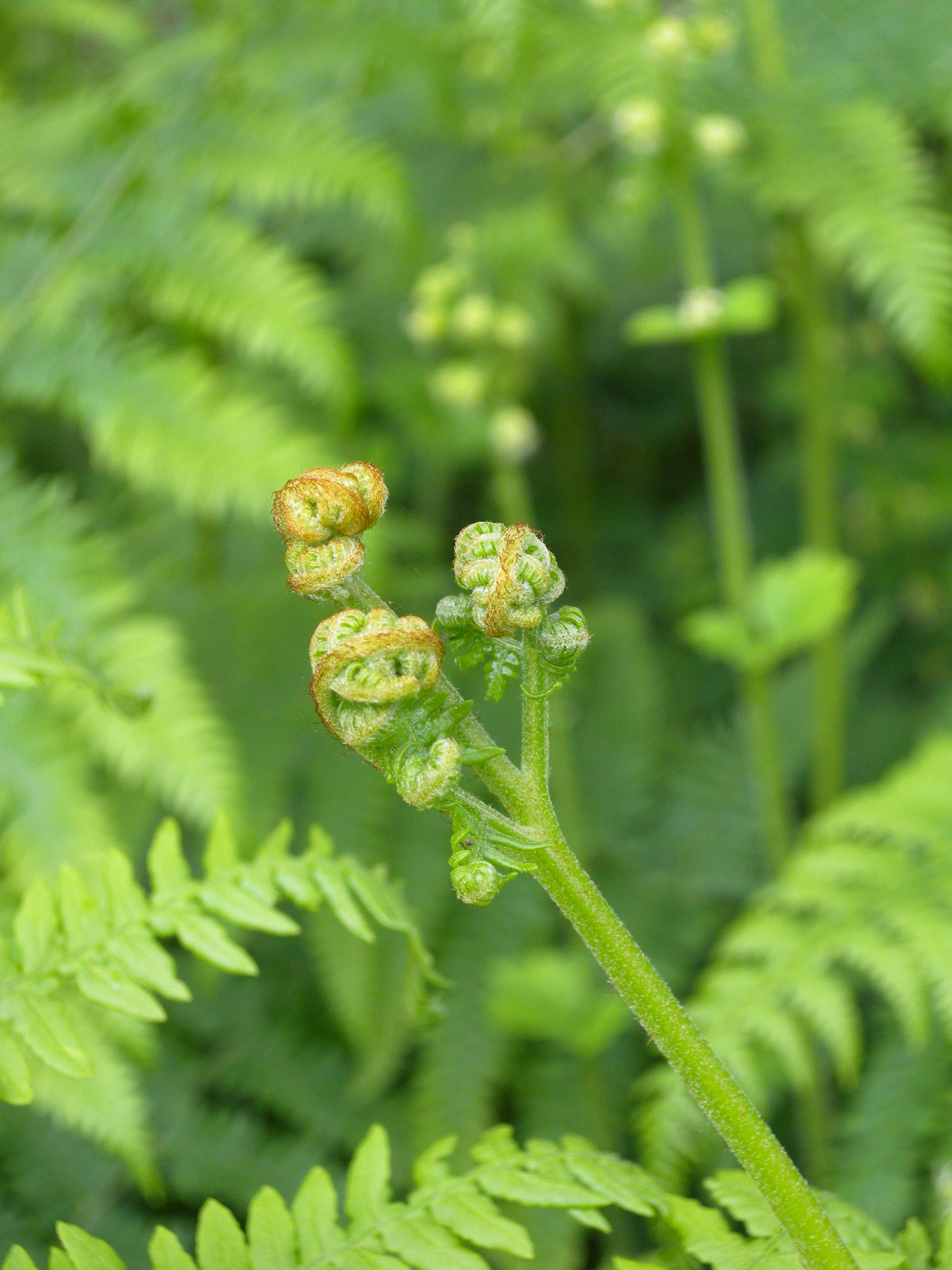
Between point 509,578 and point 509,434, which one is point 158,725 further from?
point 509,578

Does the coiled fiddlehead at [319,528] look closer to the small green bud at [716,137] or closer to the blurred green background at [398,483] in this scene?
the blurred green background at [398,483]

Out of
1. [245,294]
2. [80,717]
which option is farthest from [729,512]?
[80,717]

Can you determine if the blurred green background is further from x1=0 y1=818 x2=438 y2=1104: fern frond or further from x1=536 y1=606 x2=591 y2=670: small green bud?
x1=536 y1=606 x2=591 y2=670: small green bud

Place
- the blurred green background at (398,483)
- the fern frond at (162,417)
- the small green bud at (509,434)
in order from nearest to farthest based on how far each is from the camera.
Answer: the blurred green background at (398,483), the fern frond at (162,417), the small green bud at (509,434)

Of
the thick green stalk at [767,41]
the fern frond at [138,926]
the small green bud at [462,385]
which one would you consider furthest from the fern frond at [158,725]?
the thick green stalk at [767,41]

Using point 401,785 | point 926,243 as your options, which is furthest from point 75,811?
point 926,243

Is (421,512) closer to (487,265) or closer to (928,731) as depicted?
(487,265)

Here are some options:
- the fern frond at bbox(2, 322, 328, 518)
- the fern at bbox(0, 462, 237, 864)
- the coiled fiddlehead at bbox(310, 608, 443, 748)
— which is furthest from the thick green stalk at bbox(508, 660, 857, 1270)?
the fern frond at bbox(2, 322, 328, 518)
